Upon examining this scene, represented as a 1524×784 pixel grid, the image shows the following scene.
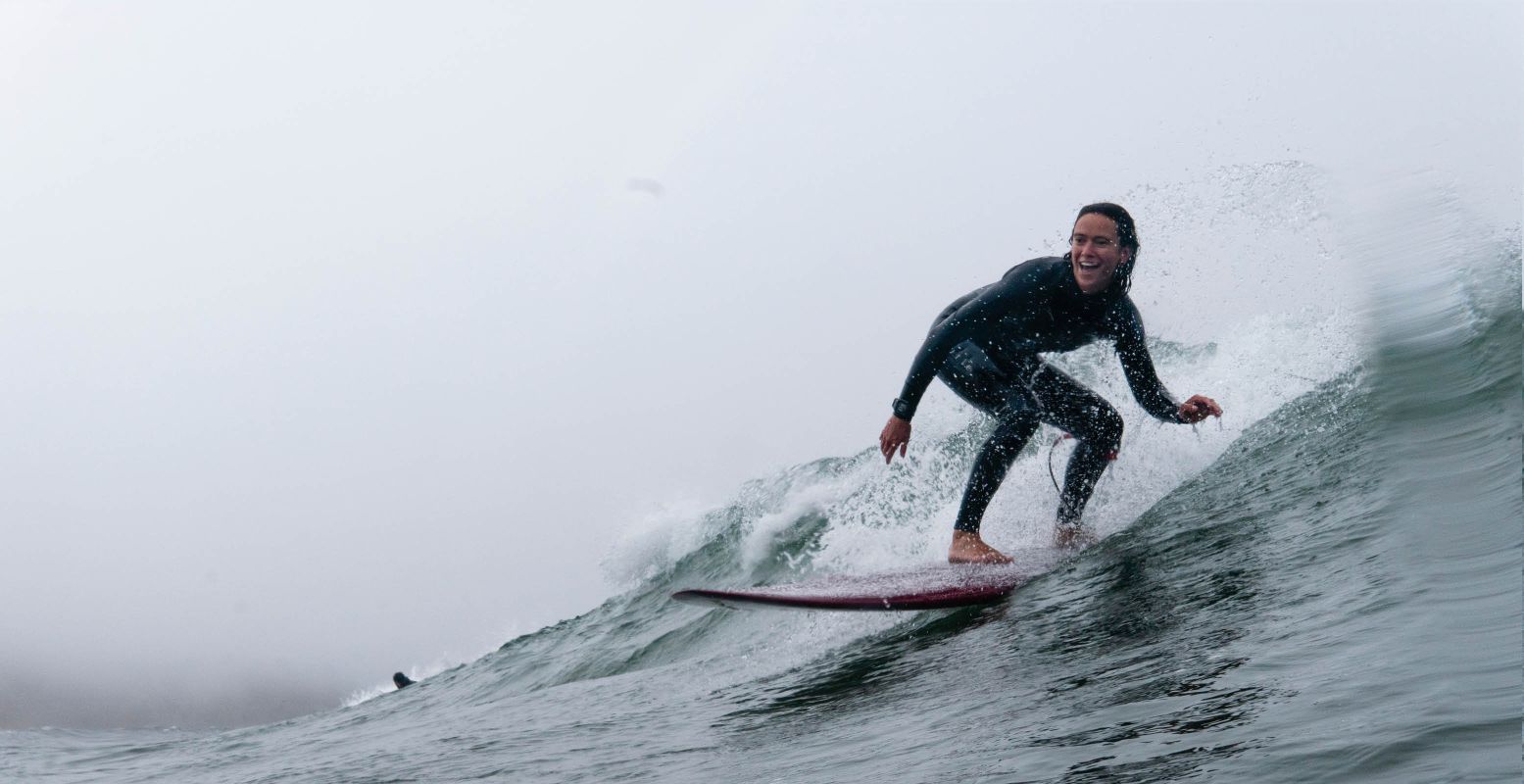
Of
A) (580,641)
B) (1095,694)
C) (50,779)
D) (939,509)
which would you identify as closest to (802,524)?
(580,641)

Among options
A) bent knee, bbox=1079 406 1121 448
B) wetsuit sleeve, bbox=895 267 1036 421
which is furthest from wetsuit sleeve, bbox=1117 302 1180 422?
wetsuit sleeve, bbox=895 267 1036 421

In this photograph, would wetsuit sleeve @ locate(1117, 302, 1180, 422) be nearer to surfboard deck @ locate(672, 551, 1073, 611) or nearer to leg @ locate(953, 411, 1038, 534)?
leg @ locate(953, 411, 1038, 534)

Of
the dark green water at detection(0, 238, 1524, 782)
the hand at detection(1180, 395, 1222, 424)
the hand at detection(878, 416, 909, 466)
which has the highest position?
the hand at detection(878, 416, 909, 466)

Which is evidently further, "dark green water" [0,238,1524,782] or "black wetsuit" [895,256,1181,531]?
"black wetsuit" [895,256,1181,531]

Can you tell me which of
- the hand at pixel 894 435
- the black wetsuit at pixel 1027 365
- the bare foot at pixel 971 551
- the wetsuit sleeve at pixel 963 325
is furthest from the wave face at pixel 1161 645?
the wetsuit sleeve at pixel 963 325

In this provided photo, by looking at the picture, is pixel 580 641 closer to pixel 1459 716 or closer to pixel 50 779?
pixel 50 779

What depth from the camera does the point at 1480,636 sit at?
2.58m

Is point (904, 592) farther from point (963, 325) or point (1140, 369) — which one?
point (1140, 369)

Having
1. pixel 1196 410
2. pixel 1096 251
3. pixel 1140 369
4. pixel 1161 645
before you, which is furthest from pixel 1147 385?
pixel 1161 645

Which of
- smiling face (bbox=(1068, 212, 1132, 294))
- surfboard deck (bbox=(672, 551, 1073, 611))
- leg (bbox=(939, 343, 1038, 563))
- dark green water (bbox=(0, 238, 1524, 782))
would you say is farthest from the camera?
leg (bbox=(939, 343, 1038, 563))

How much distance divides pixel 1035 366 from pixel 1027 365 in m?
0.04

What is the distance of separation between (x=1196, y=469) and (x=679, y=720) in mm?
3713

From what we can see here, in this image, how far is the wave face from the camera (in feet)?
7.88

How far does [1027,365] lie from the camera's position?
554 centimetres
